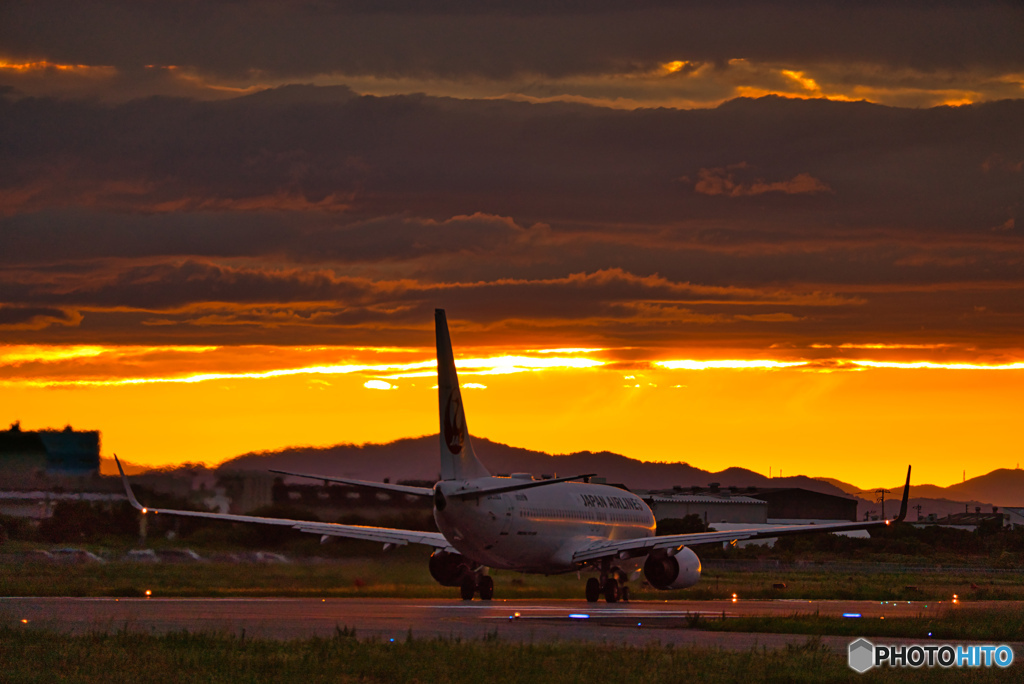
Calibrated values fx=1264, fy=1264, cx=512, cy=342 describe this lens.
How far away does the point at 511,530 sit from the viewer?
4319cm

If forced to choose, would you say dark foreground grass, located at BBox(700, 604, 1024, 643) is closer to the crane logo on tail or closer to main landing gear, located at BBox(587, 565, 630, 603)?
the crane logo on tail

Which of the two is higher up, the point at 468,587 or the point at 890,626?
the point at 468,587

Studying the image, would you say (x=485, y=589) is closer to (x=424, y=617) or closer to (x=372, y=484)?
(x=372, y=484)

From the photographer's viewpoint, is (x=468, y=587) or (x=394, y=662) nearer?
(x=394, y=662)

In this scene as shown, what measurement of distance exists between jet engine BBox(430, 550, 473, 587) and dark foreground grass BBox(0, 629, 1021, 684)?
862 inches

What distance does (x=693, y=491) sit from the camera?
543 ft

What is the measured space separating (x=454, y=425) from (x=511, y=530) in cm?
456

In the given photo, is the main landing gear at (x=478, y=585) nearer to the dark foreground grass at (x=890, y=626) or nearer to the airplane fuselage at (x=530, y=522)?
the airplane fuselage at (x=530, y=522)

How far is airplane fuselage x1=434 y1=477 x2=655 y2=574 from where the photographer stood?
4091cm

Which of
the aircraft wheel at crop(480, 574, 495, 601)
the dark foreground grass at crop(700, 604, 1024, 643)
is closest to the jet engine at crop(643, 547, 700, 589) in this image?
the aircraft wheel at crop(480, 574, 495, 601)

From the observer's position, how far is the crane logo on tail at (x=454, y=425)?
1618 inches

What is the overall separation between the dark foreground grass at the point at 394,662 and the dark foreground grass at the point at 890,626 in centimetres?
637

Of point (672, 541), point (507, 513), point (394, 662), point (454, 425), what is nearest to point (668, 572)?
point (672, 541)

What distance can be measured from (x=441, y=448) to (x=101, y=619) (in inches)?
572
